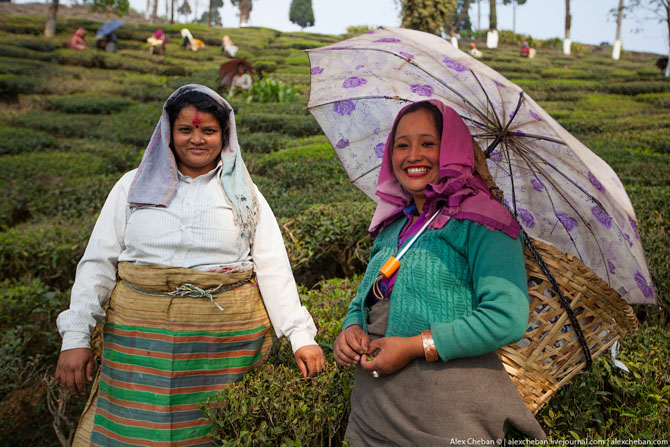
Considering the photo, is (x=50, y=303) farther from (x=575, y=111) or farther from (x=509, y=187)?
(x=575, y=111)

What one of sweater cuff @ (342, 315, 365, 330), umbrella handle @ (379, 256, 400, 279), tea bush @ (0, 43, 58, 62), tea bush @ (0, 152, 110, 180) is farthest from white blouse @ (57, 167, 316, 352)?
tea bush @ (0, 43, 58, 62)

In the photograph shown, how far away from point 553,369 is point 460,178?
72cm

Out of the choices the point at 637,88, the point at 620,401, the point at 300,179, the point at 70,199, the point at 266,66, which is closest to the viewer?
the point at 620,401

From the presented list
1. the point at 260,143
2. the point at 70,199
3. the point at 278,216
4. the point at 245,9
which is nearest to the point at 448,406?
the point at 278,216

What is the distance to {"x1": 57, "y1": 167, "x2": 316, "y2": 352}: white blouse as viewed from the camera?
75.9 inches

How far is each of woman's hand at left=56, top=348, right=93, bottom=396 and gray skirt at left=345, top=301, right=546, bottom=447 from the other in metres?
1.19

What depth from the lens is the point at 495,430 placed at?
138cm

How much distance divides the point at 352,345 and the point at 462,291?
41 centimetres

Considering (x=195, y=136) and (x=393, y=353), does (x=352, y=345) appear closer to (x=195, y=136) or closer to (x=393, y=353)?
(x=393, y=353)

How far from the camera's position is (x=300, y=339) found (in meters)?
1.97

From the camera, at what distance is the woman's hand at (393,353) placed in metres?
1.41

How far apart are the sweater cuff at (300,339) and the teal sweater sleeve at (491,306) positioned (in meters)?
0.73

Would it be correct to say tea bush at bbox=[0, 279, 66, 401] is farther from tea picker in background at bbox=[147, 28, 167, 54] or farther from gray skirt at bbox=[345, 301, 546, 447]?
tea picker in background at bbox=[147, 28, 167, 54]

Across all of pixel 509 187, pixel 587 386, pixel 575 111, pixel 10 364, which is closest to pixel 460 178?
pixel 509 187
